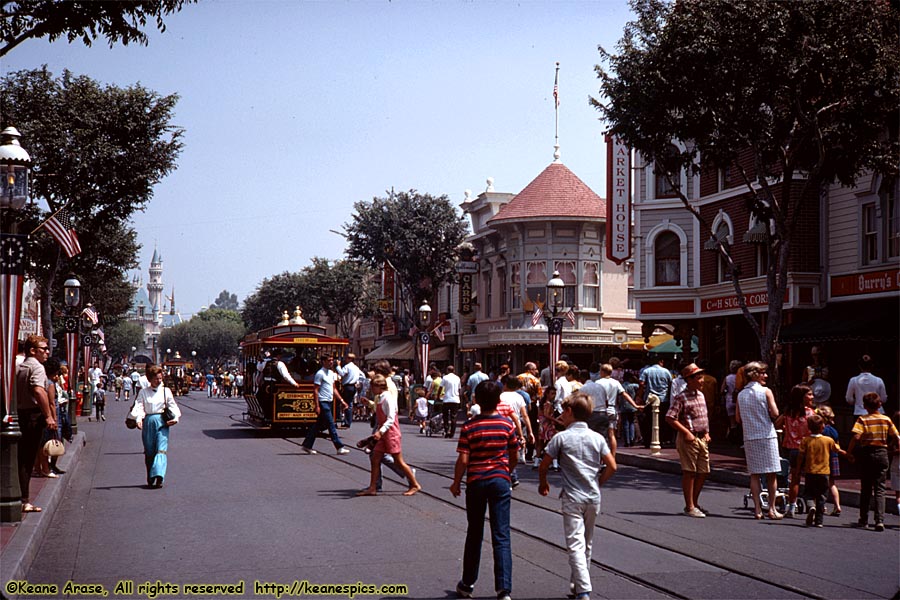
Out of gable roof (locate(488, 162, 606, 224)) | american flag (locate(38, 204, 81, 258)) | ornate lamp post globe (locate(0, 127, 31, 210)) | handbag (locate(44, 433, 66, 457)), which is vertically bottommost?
handbag (locate(44, 433, 66, 457))

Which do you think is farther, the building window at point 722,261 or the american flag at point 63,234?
the building window at point 722,261

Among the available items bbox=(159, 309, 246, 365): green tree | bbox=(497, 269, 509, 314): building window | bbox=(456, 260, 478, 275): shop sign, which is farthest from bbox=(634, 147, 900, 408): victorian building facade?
bbox=(159, 309, 246, 365): green tree

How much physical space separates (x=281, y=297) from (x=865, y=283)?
55689mm

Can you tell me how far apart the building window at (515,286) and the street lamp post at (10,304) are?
33.5m

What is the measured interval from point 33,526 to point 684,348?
25.9 metres

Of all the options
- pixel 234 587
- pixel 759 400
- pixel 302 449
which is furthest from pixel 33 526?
pixel 302 449

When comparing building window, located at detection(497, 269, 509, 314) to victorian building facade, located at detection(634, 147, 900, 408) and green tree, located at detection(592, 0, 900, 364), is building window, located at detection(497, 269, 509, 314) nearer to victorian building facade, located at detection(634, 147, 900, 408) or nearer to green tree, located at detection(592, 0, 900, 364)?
victorian building facade, located at detection(634, 147, 900, 408)

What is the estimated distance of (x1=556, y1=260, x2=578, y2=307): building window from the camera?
4428cm

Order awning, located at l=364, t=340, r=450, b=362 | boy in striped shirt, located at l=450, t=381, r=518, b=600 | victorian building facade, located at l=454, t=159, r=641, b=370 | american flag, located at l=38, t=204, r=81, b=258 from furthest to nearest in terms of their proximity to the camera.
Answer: awning, located at l=364, t=340, r=450, b=362 → victorian building facade, located at l=454, t=159, r=641, b=370 → american flag, located at l=38, t=204, r=81, b=258 → boy in striped shirt, located at l=450, t=381, r=518, b=600

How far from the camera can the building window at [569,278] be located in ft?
145

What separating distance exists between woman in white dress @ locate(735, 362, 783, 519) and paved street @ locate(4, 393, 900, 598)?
44 centimetres

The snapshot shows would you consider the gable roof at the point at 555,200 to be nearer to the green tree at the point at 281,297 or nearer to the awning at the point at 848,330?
the awning at the point at 848,330

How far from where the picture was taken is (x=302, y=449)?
21094mm

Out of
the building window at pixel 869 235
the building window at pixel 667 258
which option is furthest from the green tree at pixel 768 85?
the building window at pixel 667 258
